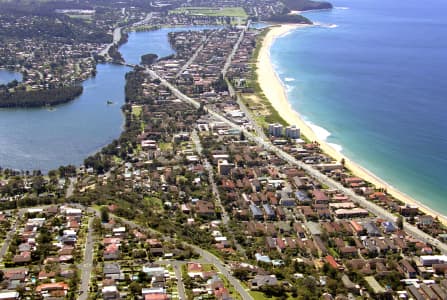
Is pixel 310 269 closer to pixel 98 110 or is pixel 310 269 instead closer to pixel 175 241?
pixel 175 241

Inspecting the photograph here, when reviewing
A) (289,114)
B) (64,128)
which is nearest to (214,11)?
(289,114)

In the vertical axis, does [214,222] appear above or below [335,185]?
below

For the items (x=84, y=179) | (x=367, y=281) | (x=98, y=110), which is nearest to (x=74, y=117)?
(x=98, y=110)

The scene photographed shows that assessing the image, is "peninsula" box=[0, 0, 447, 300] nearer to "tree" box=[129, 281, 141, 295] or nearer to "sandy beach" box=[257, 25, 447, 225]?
"tree" box=[129, 281, 141, 295]

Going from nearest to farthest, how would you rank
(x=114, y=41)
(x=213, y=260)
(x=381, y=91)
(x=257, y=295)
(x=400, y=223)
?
(x=257, y=295) < (x=213, y=260) < (x=400, y=223) < (x=381, y=91) < (x=114, y=41)

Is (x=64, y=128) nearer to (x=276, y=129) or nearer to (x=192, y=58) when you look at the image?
(x=276, y=129)

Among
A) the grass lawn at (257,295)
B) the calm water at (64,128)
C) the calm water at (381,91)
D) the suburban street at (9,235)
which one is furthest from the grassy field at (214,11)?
the grass lawn at (257,295)

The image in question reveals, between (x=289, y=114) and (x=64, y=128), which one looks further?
(x=289, y=114)
